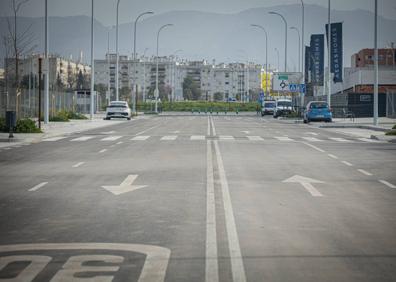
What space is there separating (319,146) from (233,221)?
19.2 meters

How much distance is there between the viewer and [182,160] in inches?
910

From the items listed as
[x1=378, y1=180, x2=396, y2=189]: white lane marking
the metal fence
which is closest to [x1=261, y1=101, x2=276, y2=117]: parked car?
the metal fence

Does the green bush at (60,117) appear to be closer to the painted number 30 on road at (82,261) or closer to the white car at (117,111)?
the white car at (117,111)

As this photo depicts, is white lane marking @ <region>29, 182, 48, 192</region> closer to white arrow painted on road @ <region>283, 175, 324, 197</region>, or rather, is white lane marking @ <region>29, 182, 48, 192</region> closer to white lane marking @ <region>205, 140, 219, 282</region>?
white lane marking @ <region>205, 140, 219, 282</region>

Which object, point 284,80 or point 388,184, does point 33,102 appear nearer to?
point 284,80

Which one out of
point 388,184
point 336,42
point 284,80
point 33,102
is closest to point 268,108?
point 284,80

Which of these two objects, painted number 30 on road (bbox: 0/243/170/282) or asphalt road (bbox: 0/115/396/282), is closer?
painted number 30 on road (bbox: 0/243/170/282)

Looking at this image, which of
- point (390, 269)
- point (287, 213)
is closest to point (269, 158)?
point (287, 213)

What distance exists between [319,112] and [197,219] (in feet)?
169

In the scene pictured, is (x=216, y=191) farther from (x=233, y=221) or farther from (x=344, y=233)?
(x=344, y=233)

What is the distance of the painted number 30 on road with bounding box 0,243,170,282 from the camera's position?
27.0 ft

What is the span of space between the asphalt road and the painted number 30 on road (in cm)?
1

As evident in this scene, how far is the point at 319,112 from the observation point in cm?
6284

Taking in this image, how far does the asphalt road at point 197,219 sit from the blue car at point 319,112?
39013mm
